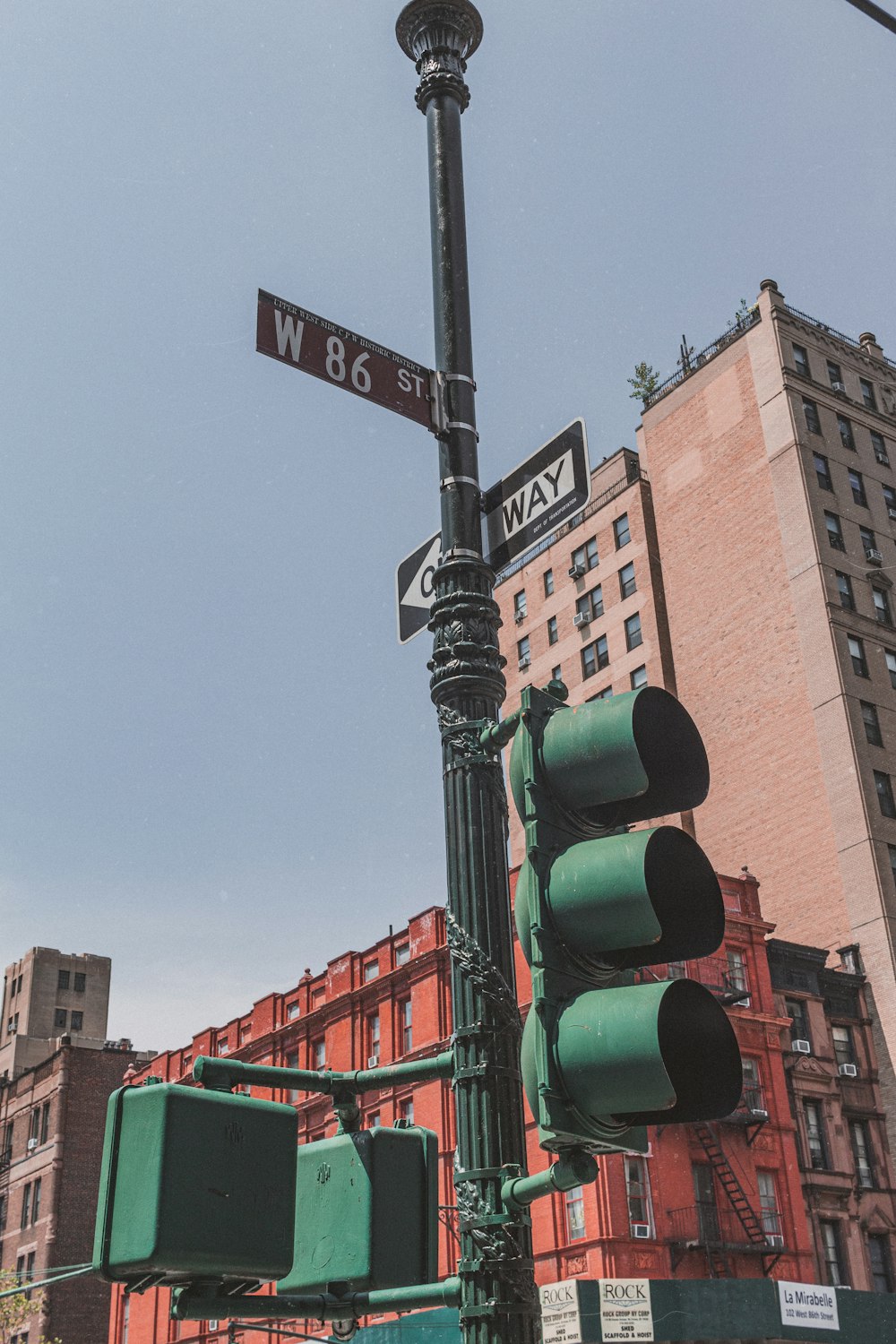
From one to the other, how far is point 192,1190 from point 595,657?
66.8 metres

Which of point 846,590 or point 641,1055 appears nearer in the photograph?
point 641,1055

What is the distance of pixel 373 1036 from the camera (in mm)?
50938

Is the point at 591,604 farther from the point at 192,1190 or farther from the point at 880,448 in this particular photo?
the point at 192,1190

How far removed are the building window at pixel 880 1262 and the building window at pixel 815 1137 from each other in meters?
2.73

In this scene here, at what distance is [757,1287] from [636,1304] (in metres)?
4.08

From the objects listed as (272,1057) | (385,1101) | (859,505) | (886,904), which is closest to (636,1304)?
(385,1101)

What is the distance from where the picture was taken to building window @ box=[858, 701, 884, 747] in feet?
184

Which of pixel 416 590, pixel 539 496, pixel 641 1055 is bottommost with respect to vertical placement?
pixel 641 1055

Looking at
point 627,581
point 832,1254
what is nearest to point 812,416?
point 627,581

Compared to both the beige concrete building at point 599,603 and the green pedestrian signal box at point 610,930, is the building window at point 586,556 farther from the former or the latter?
the green pedestrian signal box at point 610,930

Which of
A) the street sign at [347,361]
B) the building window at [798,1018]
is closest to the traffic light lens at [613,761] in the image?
the street sign at [347,361]

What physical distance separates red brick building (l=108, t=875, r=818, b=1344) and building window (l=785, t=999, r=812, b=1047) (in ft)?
4.48

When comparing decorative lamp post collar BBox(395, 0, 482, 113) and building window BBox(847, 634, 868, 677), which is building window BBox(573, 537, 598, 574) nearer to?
building window BBox(847, 634, 868, 677)

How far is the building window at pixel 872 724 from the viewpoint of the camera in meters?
56.1
